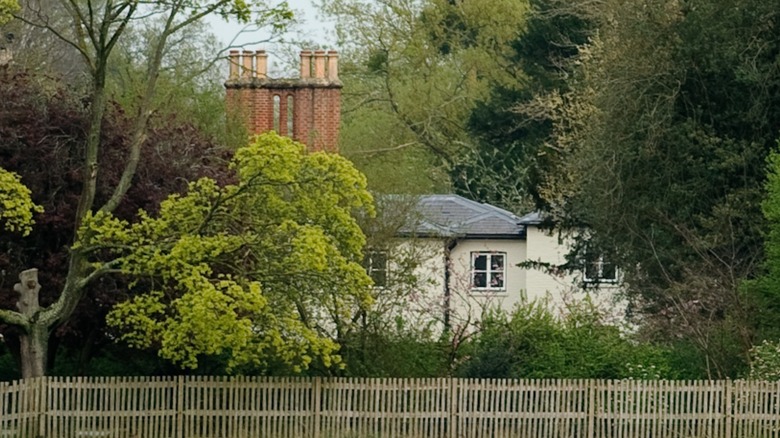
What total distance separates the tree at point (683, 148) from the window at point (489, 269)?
1010 cm

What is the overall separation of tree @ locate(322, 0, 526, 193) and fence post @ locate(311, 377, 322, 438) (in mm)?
30365

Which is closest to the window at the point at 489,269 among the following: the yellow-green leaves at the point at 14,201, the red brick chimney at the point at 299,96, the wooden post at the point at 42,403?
the red brick chimney at the point at 299,96

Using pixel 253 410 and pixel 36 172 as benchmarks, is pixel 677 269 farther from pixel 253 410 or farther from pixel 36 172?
pixel 36 172

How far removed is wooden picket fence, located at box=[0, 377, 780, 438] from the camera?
26031 millimetres

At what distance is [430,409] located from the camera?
26375 millimetres

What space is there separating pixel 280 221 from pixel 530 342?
7081 millimetres

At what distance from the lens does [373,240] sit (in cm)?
3366

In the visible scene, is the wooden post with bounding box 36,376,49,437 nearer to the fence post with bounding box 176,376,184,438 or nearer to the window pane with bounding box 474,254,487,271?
the fence post with bounding box 176,376,184,438

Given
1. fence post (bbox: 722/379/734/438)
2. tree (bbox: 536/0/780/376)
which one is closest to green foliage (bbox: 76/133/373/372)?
fence post (bbox: 722/379/734/438)

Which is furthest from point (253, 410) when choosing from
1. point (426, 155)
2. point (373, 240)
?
point (426, 155)

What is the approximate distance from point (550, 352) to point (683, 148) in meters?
6.00

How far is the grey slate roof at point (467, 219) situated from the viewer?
4416cm

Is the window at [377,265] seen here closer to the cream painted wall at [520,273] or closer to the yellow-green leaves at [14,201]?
the cream painted wall at [520,273]

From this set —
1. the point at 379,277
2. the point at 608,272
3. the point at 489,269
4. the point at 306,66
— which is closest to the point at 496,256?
the point at 489,269
